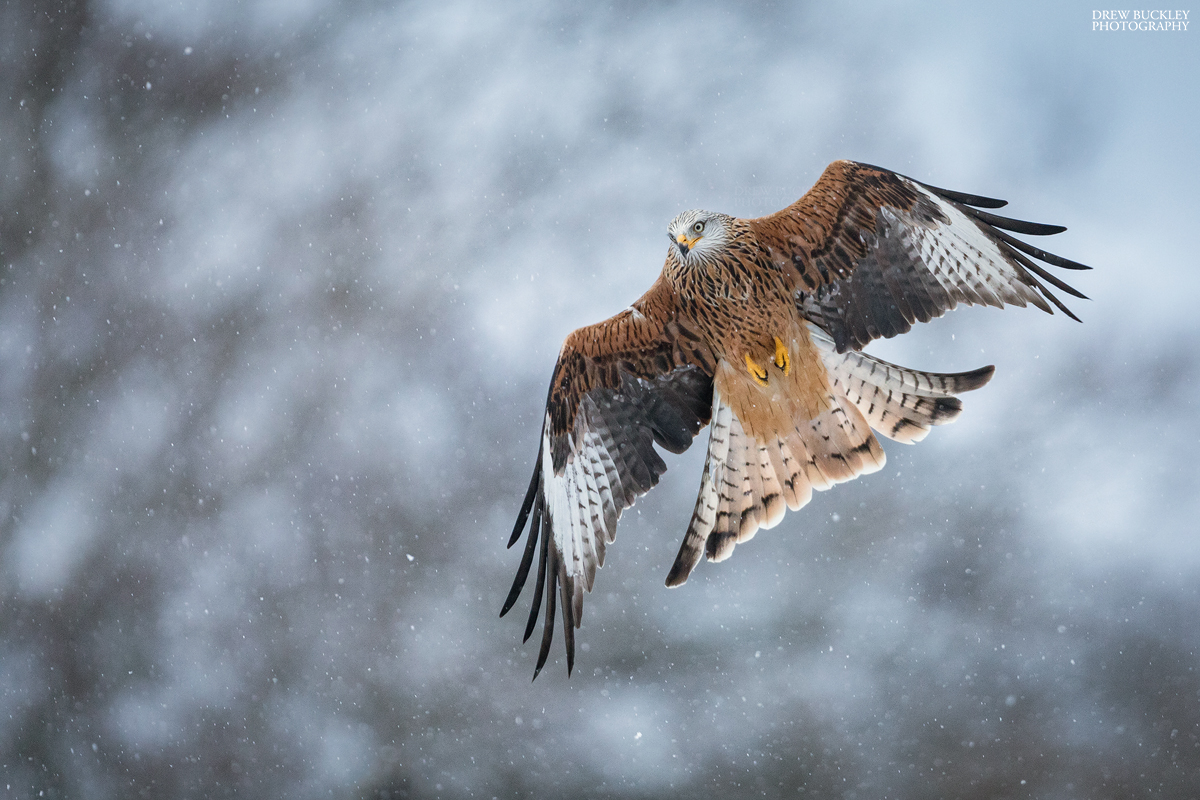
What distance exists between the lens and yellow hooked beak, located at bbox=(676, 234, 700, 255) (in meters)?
2.60

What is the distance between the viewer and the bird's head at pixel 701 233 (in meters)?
2.61

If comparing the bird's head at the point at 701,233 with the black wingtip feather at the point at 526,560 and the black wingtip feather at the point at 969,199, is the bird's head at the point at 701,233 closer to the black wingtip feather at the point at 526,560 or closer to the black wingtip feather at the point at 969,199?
the black wingtip feather at the point at 969,199

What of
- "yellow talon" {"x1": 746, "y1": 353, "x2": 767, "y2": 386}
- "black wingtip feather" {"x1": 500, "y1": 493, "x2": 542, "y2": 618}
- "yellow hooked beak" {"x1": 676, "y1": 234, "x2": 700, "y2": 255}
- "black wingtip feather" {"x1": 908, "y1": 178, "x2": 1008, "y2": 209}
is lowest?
"black wingtip feather" {"x1": 500, "y1": 493, "x2": 542, "y2": 618}

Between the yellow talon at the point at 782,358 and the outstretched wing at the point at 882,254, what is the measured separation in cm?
14

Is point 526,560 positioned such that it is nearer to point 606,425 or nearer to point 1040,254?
point 606,425

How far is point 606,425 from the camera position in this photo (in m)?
2.83

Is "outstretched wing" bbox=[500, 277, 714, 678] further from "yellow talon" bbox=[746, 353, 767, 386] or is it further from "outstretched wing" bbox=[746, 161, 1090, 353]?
"outstretched wing" bbox=[746, 161, 1090, 353]

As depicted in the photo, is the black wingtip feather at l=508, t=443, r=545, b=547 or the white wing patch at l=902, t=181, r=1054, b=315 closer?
the white wing patch at l=902, t=181, r=1054, b=315

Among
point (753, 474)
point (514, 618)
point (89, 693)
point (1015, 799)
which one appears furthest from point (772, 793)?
point (89, 693)

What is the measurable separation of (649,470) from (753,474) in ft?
1.15

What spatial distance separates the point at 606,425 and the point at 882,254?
41.3 inches

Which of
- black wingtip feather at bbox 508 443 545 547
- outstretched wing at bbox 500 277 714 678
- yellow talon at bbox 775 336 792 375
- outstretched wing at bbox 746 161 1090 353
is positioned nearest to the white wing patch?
outstretched wing at bbox 746 161 1090 353

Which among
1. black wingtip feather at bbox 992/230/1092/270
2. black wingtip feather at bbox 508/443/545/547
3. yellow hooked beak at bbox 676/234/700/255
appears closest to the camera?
black wingtip feather at bbox 992/230/1092/270

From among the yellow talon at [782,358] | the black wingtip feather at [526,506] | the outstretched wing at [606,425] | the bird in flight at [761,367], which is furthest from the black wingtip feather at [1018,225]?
the black wingtip feather at [526,506]
